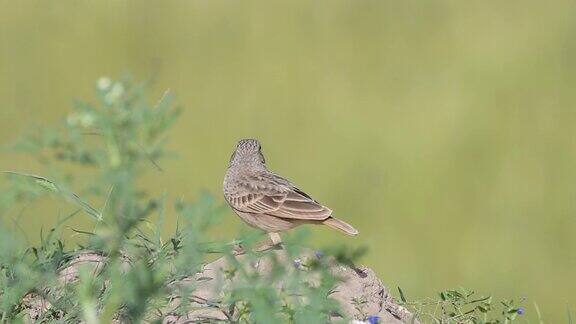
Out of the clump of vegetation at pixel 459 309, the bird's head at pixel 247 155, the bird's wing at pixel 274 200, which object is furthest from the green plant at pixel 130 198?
the bird's head at pixel 247 155

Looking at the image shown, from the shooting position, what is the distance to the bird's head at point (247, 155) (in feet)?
15.1

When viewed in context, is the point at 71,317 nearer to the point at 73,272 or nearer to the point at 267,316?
the point at 73,272

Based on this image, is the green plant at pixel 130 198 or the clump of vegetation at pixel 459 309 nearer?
the green plant at pixel 130 198

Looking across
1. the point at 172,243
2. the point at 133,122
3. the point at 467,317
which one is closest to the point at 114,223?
the point at 133,122

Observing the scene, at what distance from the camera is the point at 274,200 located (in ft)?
13.9

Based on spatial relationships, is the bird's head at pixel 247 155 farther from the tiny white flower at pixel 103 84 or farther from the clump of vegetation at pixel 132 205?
the tiny white flower at pixel 103 84

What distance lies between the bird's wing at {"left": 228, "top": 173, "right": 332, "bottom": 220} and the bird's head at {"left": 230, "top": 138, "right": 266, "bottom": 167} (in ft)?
0.49

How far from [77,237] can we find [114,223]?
5.98 feet

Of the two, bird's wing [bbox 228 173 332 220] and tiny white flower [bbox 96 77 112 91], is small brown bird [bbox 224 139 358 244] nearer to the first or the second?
bird's wing [bbox 228 173 332 220]

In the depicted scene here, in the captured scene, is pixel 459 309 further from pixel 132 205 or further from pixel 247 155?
pixel 132 205

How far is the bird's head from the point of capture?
4.60m

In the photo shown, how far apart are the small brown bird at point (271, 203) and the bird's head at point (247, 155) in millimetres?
44

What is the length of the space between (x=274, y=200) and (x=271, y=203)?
0.05ft

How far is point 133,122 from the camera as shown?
7.27 feet
